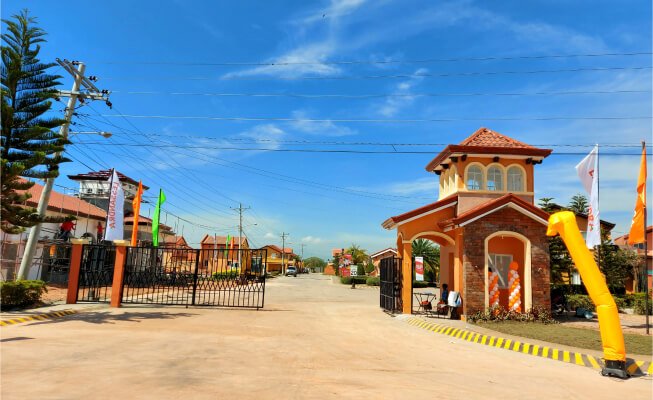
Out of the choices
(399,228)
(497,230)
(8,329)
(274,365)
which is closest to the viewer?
(274,365)

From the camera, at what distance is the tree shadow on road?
12.6 metres

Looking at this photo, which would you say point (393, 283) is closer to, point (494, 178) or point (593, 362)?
point (494, 178)

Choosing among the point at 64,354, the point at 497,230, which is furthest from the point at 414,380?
the point at 497,230

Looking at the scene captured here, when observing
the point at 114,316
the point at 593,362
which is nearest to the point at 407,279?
the point at 593,362

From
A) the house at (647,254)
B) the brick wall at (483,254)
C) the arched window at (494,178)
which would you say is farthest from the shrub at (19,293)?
the house at (647,254)

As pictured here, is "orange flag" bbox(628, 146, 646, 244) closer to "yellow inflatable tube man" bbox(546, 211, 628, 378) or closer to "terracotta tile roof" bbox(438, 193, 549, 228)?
"terracotta tile roof" bbox(438, 193, 549, 228)

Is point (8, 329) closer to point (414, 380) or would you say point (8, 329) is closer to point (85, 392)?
point (85, 392)

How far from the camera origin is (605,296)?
839cm

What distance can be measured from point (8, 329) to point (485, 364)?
37.1ft

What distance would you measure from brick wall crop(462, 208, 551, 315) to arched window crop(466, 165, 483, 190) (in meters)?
2.46

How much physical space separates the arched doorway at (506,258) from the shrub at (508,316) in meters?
0.25

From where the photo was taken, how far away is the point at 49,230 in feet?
84.8

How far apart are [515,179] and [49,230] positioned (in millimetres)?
25999

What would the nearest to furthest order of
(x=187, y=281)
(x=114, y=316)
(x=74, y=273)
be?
(x=114, y=316) < (x=74, y=273) < (x=187, y=281)
